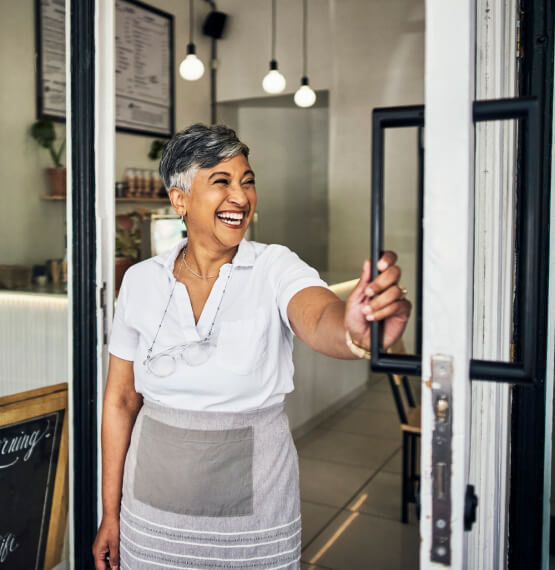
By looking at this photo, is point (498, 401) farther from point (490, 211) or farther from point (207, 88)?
point (207, 88)

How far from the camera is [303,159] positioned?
6219mm

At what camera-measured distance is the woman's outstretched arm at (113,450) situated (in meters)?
1.53

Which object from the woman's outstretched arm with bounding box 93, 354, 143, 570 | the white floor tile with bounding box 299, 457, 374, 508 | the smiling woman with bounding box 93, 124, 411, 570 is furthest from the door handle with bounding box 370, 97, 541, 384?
the white floor tile with bounding box 299, 457, 374, 508

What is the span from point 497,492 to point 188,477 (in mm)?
636

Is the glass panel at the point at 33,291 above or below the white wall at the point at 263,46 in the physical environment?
below

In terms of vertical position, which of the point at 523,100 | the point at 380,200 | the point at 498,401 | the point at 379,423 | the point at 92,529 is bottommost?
the point at 379,423

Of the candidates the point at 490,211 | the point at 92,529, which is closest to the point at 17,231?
the point at 92,529

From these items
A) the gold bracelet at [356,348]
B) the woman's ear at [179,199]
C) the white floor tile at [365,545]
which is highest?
the woman's ear at [179,199]

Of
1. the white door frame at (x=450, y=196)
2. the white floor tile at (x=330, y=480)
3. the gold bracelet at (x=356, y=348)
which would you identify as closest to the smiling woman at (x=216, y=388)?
the gold bracelet at (x=356, y=348)

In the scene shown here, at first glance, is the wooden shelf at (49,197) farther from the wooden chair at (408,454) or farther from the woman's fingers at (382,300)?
the wooden chair at (408,454)

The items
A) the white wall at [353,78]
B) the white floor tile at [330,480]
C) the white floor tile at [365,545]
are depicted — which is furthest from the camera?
the white wall at [353,78]

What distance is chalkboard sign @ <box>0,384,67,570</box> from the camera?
70.4 inches

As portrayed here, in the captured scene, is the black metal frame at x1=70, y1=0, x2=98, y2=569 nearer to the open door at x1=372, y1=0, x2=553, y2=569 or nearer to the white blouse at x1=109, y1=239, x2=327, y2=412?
the white blouse at x1=109, y1=239, x2=327, y2=412

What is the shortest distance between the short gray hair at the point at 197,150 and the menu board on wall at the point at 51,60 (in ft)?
1.92
